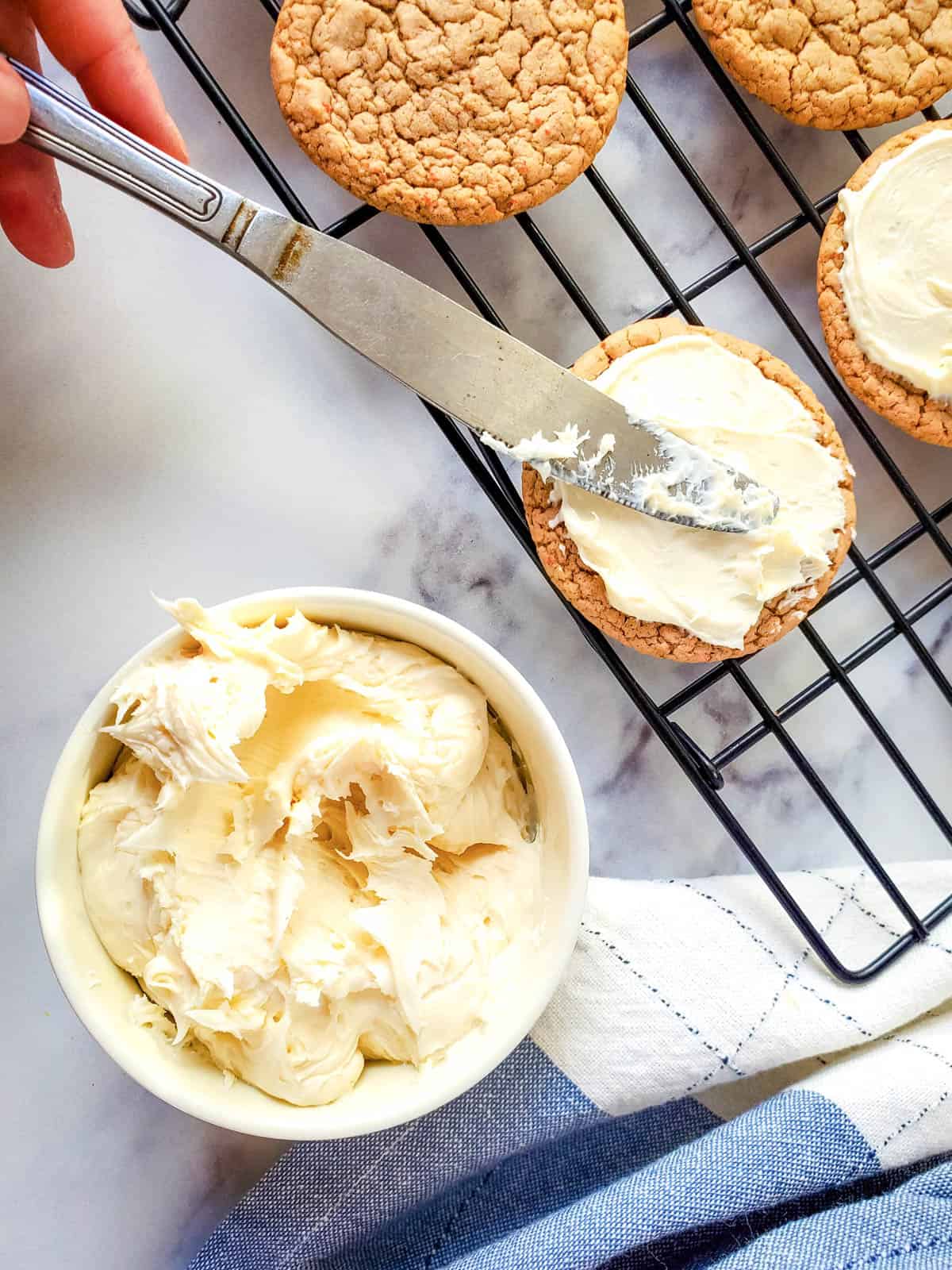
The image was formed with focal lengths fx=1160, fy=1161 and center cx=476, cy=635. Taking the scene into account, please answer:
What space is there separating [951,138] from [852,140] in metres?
0.11

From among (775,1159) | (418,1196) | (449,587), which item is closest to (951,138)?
(449,587)

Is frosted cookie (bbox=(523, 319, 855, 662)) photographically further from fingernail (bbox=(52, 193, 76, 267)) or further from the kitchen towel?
fingernail (bbox=(52, 193, 76, 267))

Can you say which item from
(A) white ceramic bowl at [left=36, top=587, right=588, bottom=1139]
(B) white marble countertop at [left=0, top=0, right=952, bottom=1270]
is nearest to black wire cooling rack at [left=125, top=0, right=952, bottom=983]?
(B) white marble countertop at [left=0, top=0, right=952, bottom=1270]

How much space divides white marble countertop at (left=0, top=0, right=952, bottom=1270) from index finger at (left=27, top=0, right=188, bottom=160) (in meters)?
0.12

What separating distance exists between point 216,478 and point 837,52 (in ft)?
2.40

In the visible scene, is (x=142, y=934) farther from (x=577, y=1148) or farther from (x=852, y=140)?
A: (x=852, y=140)

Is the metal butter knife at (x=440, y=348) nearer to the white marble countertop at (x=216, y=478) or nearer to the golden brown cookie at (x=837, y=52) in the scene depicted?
the white marble countertop at (x=216, y=478)

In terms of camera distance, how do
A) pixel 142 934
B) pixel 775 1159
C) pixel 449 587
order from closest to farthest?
pixel 142 934 → pixel 775 1159 → pixel 449 587

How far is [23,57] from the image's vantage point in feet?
3.42

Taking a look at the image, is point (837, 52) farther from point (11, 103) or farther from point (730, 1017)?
point (730, 1017)

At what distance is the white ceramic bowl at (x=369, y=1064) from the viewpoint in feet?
3.05

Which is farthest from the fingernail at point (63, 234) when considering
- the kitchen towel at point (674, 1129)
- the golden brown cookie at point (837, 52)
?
the kitchen towel at point (674, 1129)

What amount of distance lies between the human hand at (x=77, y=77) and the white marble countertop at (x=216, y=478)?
0.30 ft

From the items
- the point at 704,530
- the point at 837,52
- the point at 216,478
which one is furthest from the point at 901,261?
the point at 216,478
